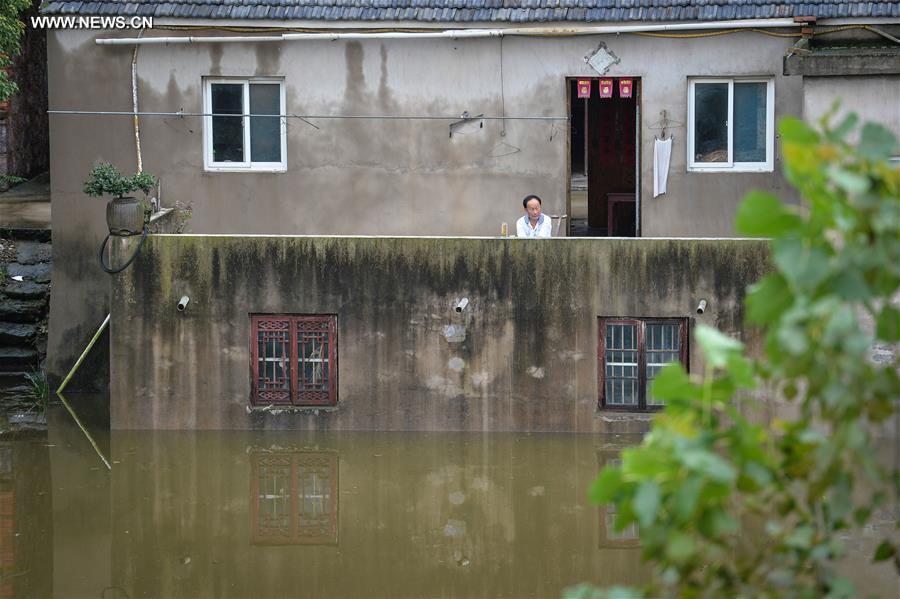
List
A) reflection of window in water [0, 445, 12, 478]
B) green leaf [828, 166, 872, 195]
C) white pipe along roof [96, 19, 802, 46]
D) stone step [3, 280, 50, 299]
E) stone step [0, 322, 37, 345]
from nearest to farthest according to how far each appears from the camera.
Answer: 1. green leaf [828, 166, 872, 195]
2. reflection of window in water [0, 445, 12, 478]
3. white pipe along roof [96, 19, 802, 46]
4. stone step [0, 322, 37, 345]
5. stone step [3, 280, 50, 299]

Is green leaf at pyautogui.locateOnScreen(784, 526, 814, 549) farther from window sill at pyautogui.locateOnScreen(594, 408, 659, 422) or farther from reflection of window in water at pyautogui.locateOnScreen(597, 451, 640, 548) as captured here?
window sill at pyautogui.locateOnScreen(594, 408, 659, 422)

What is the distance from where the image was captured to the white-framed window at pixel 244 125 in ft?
55.7

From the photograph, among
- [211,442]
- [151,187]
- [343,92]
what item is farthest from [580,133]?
[211,442]

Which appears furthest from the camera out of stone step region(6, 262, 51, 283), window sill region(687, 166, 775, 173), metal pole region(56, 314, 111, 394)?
stone step region(6, 262, 51, 283)

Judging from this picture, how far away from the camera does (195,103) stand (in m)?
17.0

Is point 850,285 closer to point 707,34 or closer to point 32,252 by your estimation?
point 707,34

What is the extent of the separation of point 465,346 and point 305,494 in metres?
2.88

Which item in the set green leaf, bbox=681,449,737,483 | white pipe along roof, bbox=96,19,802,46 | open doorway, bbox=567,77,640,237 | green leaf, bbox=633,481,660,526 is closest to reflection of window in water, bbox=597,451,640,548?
white pipe along roof, bbox=96,19,802,46

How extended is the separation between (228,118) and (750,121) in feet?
20.7

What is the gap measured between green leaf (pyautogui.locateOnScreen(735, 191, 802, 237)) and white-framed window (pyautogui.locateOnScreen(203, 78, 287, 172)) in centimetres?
1344

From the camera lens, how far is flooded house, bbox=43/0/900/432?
1505 centimetres

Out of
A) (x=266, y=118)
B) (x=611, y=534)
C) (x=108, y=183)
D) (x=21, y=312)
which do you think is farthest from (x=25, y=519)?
(x=21, y=312)

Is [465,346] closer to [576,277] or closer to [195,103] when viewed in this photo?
[576,277]

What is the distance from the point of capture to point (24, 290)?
1883 centimetres
